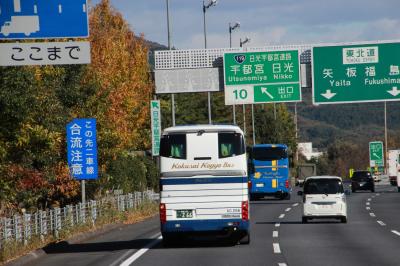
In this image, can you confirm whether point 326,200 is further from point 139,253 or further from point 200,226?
point 139,253

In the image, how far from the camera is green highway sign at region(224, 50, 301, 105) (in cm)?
4750

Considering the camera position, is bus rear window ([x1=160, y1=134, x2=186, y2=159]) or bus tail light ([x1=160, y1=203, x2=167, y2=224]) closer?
bus tail light ([x1=160, y1=203, x2=167, y2=224])

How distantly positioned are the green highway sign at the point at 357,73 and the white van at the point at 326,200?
13051 millimetres

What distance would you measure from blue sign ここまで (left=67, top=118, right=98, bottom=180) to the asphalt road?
2184mm

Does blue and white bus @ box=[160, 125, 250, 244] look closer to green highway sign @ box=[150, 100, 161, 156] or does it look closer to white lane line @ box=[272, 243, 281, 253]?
white lane line @ box=[272, 243, 281, 253]

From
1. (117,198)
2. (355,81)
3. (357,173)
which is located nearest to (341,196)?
(117,198)

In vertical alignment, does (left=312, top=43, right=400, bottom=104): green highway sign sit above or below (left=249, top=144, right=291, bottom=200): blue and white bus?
above

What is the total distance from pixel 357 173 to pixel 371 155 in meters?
31.7

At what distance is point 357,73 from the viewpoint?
152 feet

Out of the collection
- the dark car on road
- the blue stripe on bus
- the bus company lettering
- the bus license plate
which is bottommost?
the dark car on road

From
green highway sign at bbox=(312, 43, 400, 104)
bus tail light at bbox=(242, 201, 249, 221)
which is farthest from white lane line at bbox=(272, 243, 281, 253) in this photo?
green highway sign at bbox=(312, 43, 400, 104)

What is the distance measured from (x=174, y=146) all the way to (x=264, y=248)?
3438 mm

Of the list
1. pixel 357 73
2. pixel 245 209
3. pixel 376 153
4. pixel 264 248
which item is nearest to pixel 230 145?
pixel 245 209

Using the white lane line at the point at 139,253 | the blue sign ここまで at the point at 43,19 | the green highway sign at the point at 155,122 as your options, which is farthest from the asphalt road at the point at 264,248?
the green highway sign at the point at 155,122
